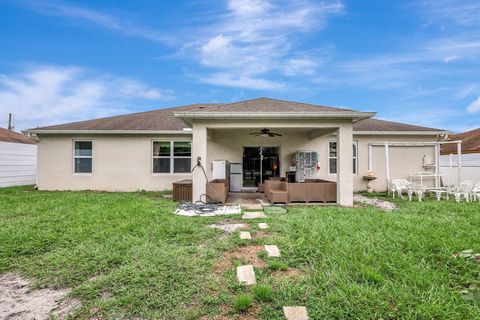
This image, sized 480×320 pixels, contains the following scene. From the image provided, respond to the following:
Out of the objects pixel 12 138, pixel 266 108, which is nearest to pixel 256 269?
pixel 266 108

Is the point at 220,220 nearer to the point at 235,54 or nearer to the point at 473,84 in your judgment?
the point at 235,54

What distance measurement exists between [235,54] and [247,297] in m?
15.9

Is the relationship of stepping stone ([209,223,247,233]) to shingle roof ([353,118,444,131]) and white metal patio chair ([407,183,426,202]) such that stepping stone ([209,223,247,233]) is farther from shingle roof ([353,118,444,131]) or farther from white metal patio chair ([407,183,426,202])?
shingle roof ([353,118,444,131])

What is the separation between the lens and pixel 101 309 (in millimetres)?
2537

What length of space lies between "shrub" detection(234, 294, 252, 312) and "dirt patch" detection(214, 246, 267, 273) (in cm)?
78

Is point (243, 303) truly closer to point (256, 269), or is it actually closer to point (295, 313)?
point (295, 313)

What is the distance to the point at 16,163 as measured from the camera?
14.6 meters

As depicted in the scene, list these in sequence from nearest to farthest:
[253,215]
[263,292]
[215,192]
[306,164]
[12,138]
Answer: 1. [263,292]
2. [253,215]
3. [215,192]
4. [306,164]
5. [12,138]

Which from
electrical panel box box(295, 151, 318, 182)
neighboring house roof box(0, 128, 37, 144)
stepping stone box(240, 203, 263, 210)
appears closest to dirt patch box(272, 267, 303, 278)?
stepping stone box(240, 203, 263, 210)

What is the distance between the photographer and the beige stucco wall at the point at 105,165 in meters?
12.1

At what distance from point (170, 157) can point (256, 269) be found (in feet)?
32.3

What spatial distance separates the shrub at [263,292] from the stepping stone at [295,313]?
0.82ft

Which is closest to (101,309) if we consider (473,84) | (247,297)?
(247,297)

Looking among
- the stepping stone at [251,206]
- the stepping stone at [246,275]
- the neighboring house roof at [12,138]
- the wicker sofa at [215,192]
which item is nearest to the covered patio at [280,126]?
the wicker sofa at [215,192]
